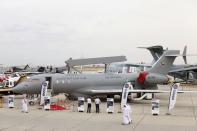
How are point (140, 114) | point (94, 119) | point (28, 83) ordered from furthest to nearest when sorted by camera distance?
point (28, 83)
point (140, 114)
point (94, 119)

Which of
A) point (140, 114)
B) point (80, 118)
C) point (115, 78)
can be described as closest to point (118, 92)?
point (115, 78)

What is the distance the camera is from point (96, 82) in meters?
38.0

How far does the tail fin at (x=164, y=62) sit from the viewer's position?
135 feet

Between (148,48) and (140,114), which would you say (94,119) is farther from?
(148,48)

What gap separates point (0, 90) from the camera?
38594mm

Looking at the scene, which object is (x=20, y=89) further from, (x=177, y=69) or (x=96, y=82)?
(x=177, y=69)

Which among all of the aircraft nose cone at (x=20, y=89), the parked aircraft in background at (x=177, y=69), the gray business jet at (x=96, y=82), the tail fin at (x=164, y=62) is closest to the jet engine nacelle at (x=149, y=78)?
the gray business jet at (x=96, y=82)

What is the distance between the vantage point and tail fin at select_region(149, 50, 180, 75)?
41.2 metres

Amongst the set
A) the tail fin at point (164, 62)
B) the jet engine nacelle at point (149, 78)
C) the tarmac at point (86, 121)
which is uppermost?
the tail fin at point (164, 62)

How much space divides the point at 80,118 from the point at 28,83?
1187cm

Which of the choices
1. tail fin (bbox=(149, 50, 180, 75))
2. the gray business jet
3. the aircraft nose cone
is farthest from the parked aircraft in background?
the aircraft nose cone

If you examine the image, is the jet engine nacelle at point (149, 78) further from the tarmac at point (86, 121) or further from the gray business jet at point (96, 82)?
the tarmac at point (86, 121)

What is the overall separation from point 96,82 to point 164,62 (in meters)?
8.25

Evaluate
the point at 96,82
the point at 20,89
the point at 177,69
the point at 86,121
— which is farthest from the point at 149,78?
the point at 177,69
